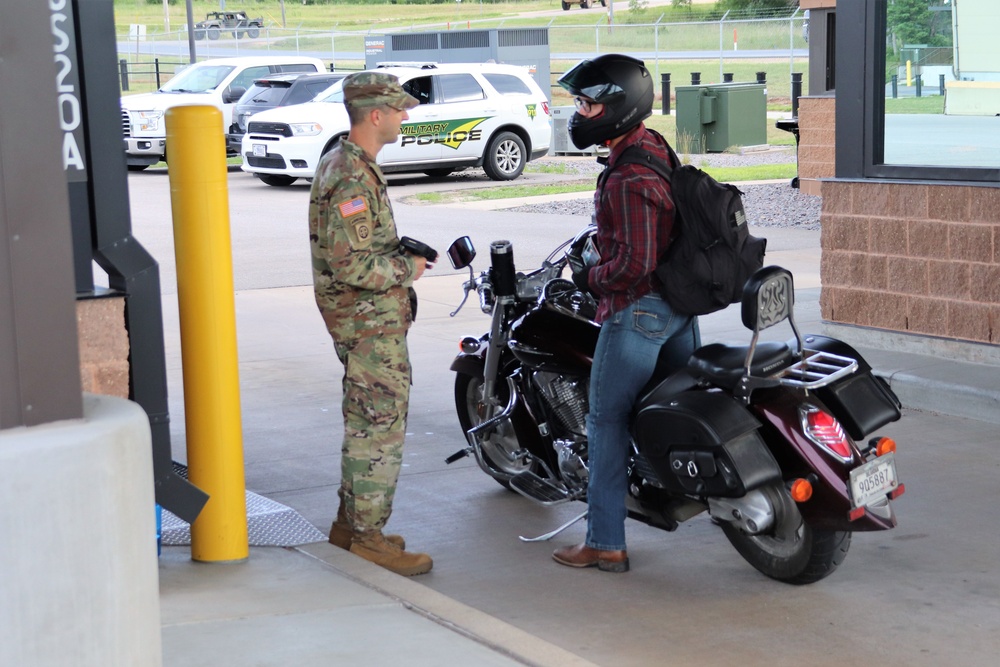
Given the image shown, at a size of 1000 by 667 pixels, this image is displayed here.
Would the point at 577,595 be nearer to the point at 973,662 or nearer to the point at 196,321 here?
the point at 973,662

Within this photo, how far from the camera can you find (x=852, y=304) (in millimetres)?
8703

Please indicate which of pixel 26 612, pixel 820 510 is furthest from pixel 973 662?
pixel 26 612

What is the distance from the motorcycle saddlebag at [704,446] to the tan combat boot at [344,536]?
3.60ft

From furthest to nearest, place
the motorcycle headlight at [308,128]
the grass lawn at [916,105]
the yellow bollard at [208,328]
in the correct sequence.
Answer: the motorcycle headlight at [308,128], the grass lawn at [916,105], the yellow bollard at [208,328]

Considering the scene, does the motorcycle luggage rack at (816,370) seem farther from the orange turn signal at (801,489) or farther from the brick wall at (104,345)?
the brick wall at (104,345)

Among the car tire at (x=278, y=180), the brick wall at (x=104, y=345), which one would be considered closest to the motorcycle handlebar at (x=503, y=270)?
the brick wall at (x=104, y=345)

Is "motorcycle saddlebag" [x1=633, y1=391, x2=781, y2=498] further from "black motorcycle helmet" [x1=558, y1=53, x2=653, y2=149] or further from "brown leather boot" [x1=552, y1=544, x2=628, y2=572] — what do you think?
"black motorcycle helmet" [x1=558, y1=53, x2=653, y2=149]

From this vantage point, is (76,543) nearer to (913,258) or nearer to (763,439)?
(763,439)

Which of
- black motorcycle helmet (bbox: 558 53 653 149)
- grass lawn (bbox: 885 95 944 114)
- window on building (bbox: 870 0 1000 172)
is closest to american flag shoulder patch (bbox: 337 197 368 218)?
black motorcycle helmet (bbox: 558 53 653 149)

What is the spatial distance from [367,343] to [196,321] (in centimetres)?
64

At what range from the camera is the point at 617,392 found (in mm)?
4941

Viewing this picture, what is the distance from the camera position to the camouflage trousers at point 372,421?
4980 mm

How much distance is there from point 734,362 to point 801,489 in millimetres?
496

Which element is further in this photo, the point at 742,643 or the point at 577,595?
the point at 577,595
